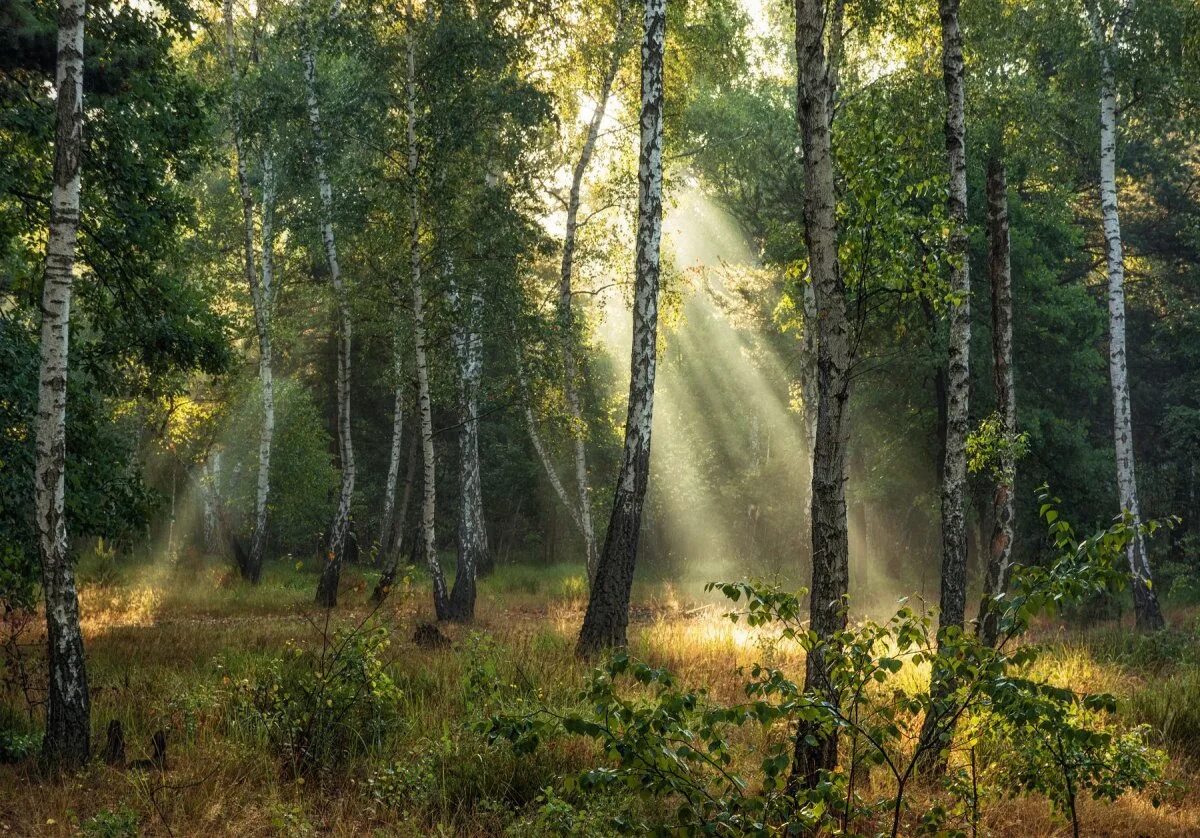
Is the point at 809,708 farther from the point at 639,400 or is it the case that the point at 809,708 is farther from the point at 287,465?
the point at 287,465

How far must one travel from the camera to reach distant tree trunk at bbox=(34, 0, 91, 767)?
263 inches

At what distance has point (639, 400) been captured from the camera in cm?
1148

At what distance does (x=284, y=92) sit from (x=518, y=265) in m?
6.71

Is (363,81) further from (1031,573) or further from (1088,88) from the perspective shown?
(1031,573)

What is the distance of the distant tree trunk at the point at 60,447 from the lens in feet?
21.9

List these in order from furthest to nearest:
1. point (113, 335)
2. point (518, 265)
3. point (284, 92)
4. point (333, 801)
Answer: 1. point (284, 92)
2. point (518, 265)
3. point (113, 335)
4. point (333, 801)

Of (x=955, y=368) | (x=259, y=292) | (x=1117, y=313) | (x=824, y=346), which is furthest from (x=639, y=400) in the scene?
(x=259, y=292)

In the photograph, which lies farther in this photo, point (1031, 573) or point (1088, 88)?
point (1088, 88)

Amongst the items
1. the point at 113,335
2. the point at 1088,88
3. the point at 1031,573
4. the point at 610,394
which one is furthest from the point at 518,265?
the point at 610,394

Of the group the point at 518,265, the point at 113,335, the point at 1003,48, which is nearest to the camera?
the point at 113,335

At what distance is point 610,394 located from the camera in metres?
34.4

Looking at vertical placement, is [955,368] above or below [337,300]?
below

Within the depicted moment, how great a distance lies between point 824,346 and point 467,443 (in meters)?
12.8

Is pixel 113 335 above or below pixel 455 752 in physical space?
above
